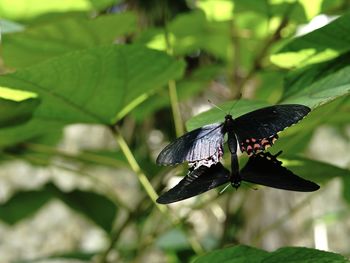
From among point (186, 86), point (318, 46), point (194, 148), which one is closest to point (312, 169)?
point (318, 46)

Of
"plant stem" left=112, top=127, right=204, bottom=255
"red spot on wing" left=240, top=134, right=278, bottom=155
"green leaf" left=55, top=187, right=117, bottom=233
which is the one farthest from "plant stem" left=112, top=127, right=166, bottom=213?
"green leaf" left=55, top=187, right=117, bottom=233

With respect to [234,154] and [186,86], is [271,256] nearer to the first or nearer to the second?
[234,154]

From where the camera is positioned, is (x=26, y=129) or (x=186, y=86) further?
(x=186, y=86)

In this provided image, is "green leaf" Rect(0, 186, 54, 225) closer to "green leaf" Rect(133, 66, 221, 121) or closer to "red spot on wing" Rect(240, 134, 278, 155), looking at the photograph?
"green leaf" Rect(133, 66, 221, 121)

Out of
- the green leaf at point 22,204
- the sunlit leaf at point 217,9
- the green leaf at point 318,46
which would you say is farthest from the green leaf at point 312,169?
the green leaf at point 22,204

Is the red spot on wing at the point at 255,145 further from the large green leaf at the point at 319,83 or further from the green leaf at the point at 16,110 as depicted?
the green leaf at the point at 16,110
